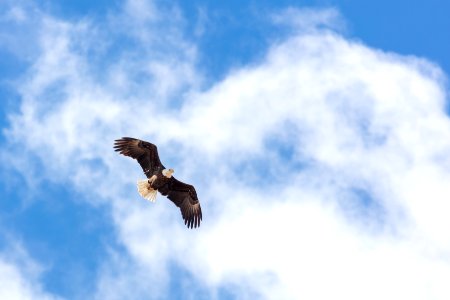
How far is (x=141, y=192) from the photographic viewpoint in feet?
160

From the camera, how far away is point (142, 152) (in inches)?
1897

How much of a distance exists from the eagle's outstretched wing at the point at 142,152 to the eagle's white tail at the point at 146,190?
313mm

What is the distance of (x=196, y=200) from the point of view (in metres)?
49.1

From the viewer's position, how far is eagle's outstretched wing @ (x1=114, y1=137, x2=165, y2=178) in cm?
4788

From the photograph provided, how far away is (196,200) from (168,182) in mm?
1051

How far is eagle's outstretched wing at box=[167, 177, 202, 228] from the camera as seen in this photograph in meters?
48.9

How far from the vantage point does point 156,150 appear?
4822cm

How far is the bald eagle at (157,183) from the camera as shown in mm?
48031

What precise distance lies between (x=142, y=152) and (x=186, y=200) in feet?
7.22

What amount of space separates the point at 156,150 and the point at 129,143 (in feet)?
2.84

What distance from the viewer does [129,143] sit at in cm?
4797

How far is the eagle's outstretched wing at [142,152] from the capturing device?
4788 cm

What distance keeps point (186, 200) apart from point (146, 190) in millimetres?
1311

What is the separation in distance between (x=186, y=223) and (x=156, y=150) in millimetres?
2498
